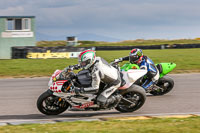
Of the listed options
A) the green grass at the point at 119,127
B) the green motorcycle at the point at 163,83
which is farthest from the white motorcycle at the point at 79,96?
the green motorcycle at the point at 163,83

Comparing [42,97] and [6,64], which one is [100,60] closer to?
[42,97]

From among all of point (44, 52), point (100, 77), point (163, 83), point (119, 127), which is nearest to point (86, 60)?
point (100, 77)

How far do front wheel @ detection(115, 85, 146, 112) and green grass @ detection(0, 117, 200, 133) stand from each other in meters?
1.27

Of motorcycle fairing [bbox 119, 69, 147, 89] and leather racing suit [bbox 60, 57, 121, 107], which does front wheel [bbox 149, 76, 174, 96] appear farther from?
leather racing suit [bbox 60, 57, 121, 107]

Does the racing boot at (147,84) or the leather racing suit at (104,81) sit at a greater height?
the leather racing suit at (104,81)

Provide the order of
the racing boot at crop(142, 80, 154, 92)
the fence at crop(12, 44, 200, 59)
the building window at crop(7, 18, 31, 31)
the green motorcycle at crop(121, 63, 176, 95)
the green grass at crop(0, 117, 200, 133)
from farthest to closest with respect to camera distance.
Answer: the building window at crop(7, 18, 31, 31) → the fence at crop(12, 44, 200, 59) → the green motorcycle at crop(121, 63, 176, 95) → the racing boot at crop(142, 80, 154, 92) → the green grass at crop(0, 117, 200, 133)

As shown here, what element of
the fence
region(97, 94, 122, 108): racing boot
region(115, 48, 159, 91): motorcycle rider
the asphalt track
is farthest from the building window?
region(97, 94, 122, 108): racing boot

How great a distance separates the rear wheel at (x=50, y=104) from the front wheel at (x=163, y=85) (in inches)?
144

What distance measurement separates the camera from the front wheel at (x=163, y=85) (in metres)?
10.6

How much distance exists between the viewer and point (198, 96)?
10.4 meters

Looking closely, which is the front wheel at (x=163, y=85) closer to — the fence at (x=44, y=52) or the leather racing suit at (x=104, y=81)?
the leather racing suit at (x=104, y=81)

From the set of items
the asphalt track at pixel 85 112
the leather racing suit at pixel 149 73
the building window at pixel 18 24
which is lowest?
the asphalt track at pixel 85 112

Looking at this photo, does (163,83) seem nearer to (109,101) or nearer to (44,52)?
(109,101)

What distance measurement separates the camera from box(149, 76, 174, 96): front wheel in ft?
34.8
